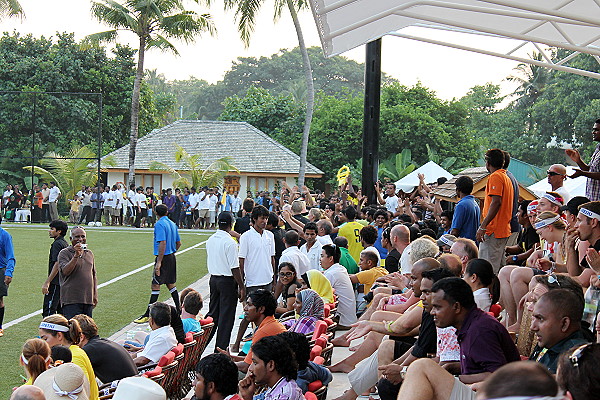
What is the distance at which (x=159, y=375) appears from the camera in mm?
7219

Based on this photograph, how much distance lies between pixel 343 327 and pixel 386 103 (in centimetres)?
4130

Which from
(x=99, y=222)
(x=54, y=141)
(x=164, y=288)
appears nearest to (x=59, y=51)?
(x=54, y=141)

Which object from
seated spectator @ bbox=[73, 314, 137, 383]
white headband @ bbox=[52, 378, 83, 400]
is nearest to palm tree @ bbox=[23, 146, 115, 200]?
seated spectator @ bbox=[73, 314, 137, 383]

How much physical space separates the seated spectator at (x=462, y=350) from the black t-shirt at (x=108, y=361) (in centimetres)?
305

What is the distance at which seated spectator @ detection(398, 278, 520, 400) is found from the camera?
548 cm

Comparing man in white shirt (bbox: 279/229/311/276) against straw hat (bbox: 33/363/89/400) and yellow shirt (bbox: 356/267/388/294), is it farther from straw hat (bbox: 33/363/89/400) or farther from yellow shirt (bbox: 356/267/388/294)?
straw hat (bbox: 33/363/89/400)

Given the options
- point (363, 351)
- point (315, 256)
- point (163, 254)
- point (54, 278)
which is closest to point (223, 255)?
point (315, 256)

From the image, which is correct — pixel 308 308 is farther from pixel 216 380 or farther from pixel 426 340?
pixel 216 380

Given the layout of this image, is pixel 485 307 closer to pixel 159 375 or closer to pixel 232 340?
pixel 159 375

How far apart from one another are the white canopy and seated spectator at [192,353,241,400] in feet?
12.4

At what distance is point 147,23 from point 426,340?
37.7 metres

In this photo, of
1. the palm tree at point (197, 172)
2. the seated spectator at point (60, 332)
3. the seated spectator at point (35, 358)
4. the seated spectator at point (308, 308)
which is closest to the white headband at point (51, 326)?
the seated spectator at point (60, 332)

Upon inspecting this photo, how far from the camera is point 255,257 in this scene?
11617mm

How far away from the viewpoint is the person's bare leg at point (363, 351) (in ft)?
29.5
